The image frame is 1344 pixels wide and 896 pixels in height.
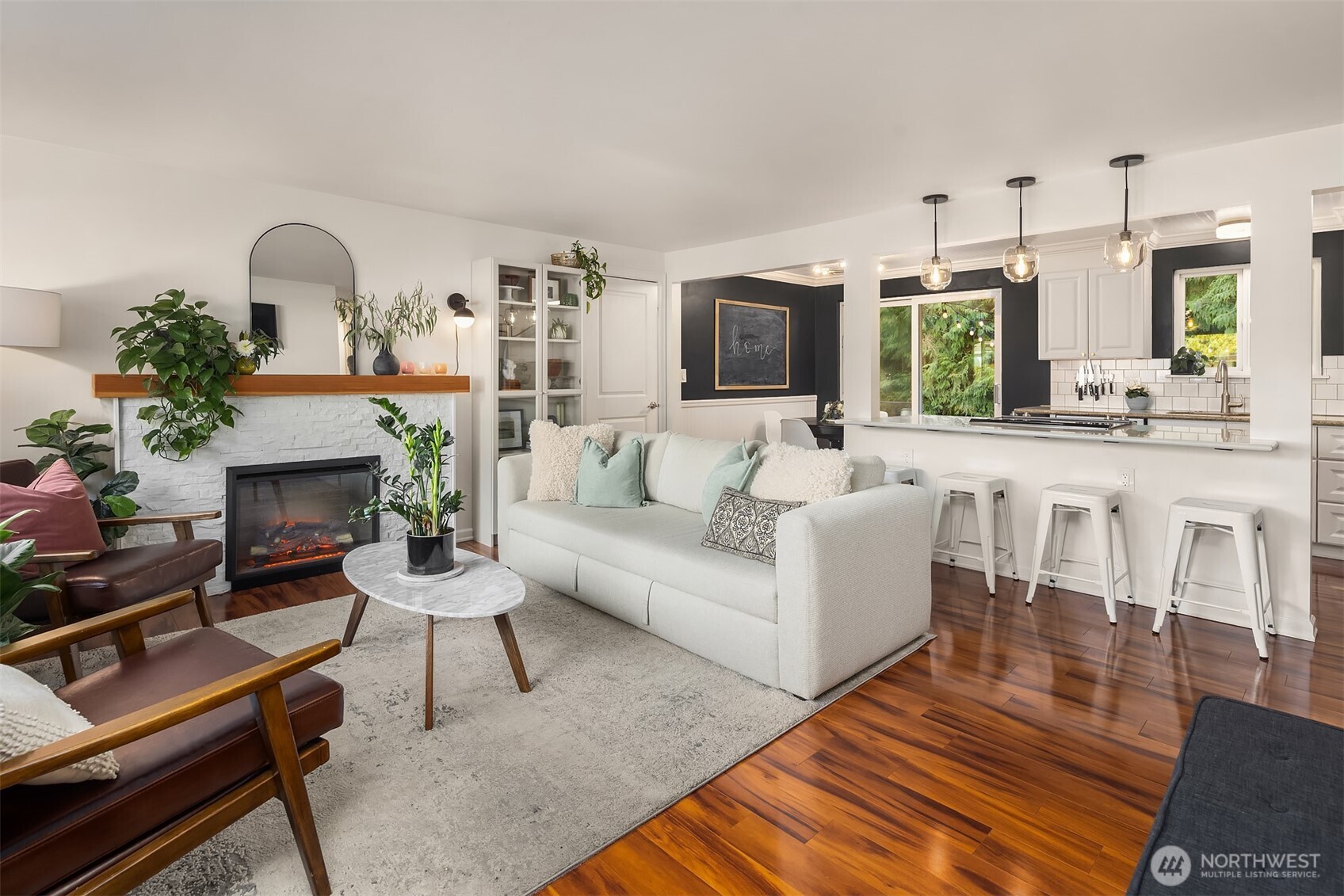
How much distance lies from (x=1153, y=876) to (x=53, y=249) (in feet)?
16.4

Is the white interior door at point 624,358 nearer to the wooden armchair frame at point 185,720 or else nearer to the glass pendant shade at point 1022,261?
the glass pendant shade at point 1022,261

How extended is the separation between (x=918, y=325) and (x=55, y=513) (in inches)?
296

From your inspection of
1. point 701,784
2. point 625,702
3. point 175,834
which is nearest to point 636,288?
point 625,702

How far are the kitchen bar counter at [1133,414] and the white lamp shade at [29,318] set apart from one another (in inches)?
273

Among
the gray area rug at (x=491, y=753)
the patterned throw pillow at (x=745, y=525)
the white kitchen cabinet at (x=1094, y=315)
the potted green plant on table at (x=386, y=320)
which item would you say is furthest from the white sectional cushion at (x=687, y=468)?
the white kitchen cabinet at (x=1094, y=315)

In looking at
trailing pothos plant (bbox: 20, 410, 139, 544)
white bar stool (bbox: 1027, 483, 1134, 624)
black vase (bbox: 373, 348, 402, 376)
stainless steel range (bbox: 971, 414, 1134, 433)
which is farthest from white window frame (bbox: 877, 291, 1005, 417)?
trailing pothos plant (bbox: 20, 410, 139, 544)

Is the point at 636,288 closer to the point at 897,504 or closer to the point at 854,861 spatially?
the point at 897,504

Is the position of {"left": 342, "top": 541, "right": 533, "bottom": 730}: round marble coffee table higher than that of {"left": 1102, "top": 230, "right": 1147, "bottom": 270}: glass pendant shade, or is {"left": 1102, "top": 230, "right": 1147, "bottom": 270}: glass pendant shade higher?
{"left": 1102, "top": 230, "right": 1147, "bottom": 270}: glass pendant shade

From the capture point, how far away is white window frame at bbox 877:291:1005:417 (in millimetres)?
7102

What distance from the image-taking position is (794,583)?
2578 millimetres

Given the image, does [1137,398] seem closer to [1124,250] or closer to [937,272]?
[937,272]

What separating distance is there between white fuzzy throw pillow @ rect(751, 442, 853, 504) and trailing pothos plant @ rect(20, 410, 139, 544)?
305 centimetres

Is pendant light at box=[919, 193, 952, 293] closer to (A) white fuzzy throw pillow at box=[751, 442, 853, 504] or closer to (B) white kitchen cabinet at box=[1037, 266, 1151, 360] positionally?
(A) white fuzzy throw pillow at box=[751, 442, 853, 504]

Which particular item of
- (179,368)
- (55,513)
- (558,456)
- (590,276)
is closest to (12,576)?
(55,513)
